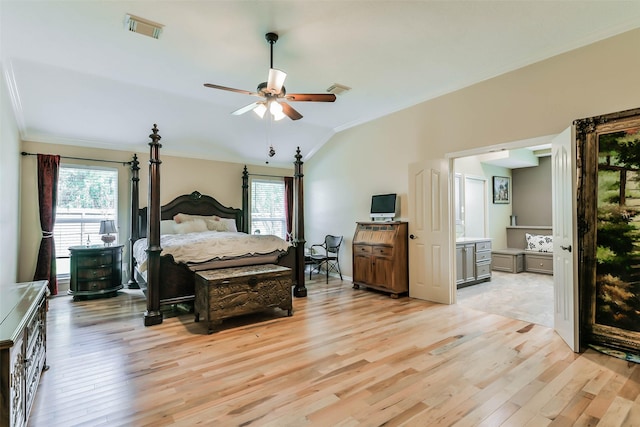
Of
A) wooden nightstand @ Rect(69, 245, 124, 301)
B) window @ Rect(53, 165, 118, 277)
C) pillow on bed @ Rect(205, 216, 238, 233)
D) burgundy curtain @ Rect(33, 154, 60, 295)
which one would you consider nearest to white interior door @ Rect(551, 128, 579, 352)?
pillow on bed @ Rect(205, 216, 238, 233)

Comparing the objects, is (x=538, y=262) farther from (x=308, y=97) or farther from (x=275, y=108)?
(x=275, y=108)

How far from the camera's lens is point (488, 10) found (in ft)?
9.24

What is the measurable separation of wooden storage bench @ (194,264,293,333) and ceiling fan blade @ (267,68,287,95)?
207 cm

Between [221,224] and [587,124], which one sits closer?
[587,124]

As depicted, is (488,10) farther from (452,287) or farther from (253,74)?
(452,287)

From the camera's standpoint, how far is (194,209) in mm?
6312

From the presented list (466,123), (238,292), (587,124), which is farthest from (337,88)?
(238,292)

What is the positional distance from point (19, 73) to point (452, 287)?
6.25 m

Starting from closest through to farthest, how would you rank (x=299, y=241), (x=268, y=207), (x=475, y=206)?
(x=299, y=241)
(x=475, y=206)
(x=268, y=207)

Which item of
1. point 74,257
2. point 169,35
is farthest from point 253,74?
point 74,257

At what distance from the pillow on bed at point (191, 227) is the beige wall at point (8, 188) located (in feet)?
7.01

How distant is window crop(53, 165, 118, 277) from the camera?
5223 millimetres

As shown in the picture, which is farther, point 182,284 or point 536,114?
point 182,284

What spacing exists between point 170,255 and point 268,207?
3658mm
